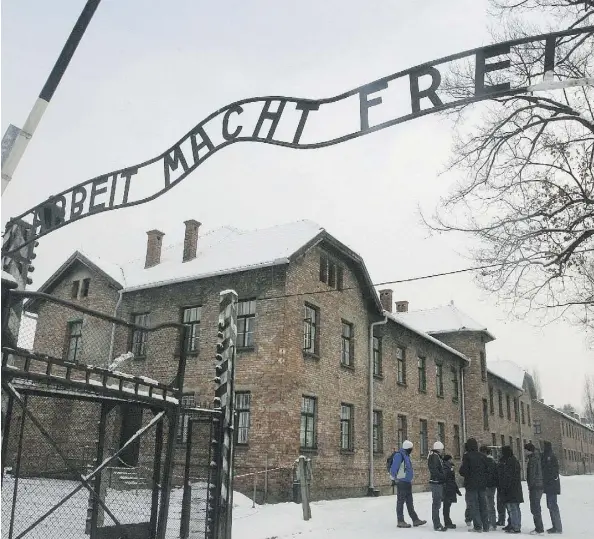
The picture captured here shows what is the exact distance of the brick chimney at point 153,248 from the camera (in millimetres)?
22969

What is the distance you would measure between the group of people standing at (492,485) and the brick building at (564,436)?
4516 centimetres

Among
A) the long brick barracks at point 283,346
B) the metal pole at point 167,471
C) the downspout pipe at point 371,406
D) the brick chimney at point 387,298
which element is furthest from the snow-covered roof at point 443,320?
the metal pole at point 167,471

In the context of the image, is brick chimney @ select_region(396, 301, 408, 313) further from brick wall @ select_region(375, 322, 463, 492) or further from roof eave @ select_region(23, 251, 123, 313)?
roof eave @ select_region(23, 251, 123, 313)

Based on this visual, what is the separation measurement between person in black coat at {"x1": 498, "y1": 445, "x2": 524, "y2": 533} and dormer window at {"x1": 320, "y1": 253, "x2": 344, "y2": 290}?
10.2 meters

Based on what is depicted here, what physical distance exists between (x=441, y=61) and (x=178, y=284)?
56.0 ft

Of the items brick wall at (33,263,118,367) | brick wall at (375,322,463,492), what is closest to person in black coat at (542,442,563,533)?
brick wall at (375,322,463,492)

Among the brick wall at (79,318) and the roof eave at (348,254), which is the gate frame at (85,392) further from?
the brick wall at (79,318)

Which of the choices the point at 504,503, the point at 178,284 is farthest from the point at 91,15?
the point at 178,284

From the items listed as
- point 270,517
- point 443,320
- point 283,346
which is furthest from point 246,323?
point 443,320

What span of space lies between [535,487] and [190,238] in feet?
48.2

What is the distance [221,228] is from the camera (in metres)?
24.9

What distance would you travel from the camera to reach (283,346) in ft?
57.4

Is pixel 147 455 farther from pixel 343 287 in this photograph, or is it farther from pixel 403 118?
pixel 403 118

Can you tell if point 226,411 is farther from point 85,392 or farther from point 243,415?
point 243,415
